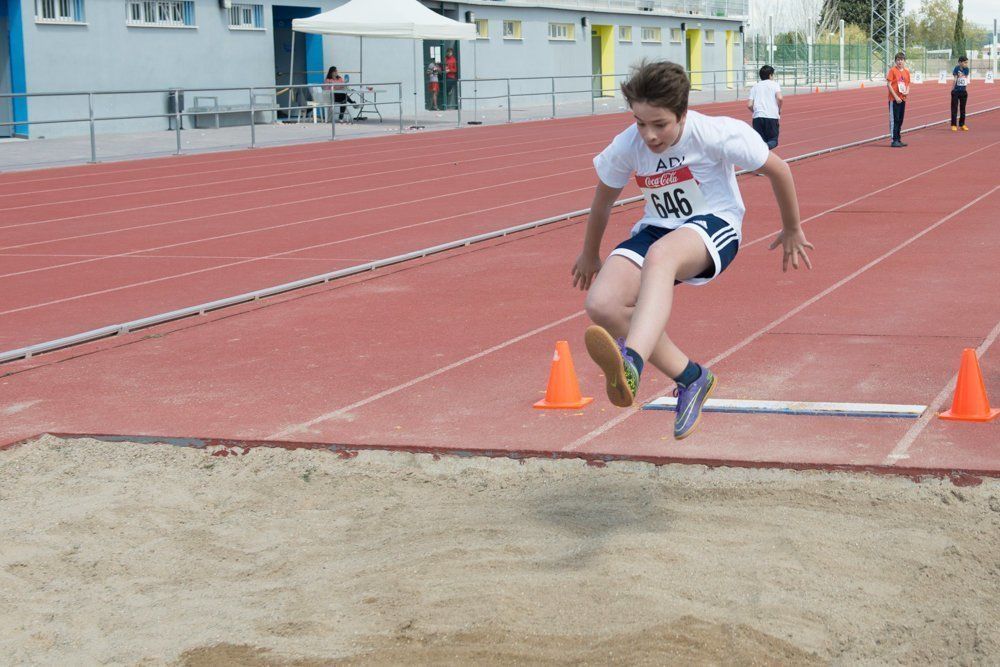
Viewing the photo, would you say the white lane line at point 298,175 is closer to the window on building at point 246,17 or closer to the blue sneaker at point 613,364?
the window on building at point 246,17

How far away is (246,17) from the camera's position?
Answer: 110 feet

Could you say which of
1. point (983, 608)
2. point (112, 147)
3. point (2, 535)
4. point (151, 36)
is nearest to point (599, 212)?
point (983, 608)

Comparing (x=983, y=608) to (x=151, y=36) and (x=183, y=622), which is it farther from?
(x=151, y=36)

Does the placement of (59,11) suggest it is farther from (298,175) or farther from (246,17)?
(298,175)

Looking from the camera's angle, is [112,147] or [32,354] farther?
[112,147]

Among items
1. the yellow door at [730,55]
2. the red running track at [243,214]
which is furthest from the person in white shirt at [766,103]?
the yellow door at [730,55]

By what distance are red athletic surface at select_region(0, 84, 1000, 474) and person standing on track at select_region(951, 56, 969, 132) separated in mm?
16033

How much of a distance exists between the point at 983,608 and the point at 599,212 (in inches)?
77.6

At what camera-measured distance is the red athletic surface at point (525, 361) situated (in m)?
6.10

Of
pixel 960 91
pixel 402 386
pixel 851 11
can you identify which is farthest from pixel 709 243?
pixel 851 11

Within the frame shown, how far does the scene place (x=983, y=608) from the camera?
4191 millimetres

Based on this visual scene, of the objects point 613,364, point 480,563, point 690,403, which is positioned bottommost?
point 480,563

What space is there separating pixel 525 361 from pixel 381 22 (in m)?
22.8

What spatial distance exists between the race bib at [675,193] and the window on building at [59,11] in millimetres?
25515
